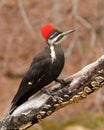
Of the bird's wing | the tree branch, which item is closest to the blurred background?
the bird's wing

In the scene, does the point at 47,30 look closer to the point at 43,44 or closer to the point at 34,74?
the point at 34,74

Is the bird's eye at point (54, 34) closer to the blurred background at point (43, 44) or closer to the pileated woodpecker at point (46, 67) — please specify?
the pileated woodpecker at point (46, 67)

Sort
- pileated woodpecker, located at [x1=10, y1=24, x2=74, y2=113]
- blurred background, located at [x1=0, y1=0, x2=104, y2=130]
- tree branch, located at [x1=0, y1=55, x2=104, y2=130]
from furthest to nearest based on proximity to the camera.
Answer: blurred background, located at [x1=0, y1=0, x2=104, y2=130] < pileated woodpecker, located at [x1=10, y1=24, x2=74, y2=113] < tree branch, located at [x1=0, y1=55, x2=104, y2=130]

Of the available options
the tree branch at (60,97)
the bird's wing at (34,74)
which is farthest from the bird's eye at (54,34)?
the tree branch at (60,97)

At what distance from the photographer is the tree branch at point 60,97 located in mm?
3418

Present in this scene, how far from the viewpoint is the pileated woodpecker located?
379 centimetres

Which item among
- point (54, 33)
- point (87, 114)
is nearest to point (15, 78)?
point (87, 114)

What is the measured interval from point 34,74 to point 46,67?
0.10 meters

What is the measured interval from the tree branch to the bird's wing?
11.0 inches

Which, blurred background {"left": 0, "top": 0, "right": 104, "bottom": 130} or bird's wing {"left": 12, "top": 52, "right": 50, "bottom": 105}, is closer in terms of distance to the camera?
bird's wing {"left": 12, "top": 52, "right": 50, "bottom": 105}

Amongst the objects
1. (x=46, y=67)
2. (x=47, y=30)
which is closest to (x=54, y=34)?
(x=47, y=30)

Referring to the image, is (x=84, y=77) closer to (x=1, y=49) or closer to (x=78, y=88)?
(x=78, y=88)

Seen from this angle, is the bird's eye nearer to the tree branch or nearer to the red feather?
the red feather

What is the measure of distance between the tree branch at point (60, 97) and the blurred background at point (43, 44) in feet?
15.8
